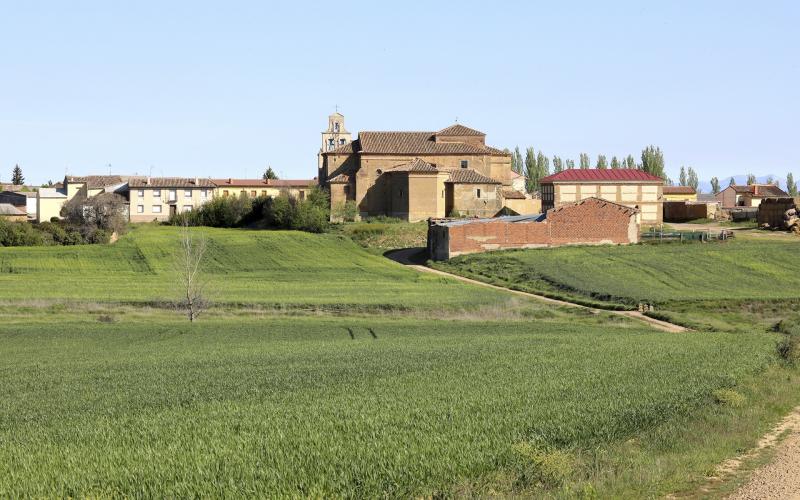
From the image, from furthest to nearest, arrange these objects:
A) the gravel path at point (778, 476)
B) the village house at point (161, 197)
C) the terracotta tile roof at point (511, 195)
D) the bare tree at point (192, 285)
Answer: the village house at point (161, 197), the terracotta tile roof at point (511, 195), the bare tree at point (192, 285), the gravel path at point (778, 476)

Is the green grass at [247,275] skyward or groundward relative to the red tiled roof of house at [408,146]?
groundward

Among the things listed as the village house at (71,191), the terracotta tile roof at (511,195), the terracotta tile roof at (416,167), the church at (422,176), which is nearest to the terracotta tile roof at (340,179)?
the church at (422,176)

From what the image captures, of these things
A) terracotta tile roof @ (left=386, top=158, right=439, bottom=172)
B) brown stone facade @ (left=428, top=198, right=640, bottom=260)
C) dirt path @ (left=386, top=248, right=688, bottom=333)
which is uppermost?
terracotta tile roof @ (left=386, top=158, right=439, bottom=172)

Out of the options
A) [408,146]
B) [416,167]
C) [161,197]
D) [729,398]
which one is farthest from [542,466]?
[161,197]

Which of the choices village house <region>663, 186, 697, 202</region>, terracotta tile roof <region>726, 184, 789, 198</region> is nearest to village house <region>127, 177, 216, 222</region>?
village house <region>663, 186, 697, 202</region>

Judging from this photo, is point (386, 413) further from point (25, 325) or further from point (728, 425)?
point (25, 325)

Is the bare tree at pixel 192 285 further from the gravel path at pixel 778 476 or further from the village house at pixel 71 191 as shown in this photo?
the village house at pixel 71 191

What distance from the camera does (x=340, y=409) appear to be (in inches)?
759

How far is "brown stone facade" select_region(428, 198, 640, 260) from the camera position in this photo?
73.1m

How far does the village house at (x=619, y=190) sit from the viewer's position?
294 feet

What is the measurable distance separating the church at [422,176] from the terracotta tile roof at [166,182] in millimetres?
13303

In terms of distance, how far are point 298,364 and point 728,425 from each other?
1261cm

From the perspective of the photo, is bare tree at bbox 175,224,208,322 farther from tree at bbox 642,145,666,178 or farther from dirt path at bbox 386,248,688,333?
tree at bbox 642,145,666,178

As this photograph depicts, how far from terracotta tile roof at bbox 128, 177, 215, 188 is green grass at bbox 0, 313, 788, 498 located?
6557cm
